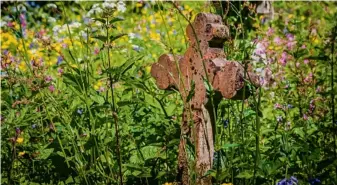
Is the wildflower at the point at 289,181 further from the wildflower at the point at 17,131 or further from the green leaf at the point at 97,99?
the wildflower at the point at 17,131

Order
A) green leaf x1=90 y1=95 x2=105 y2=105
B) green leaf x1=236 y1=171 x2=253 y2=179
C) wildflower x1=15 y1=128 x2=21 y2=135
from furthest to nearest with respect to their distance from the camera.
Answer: wildflower x1=15 y1=128 x2=21 y2=135
green leaf x1=90 y1=95 x2=105 y2=105
green leaf x1=236 y1=171 x2=253 y2=179

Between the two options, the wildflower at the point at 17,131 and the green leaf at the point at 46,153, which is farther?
the wildflower at the point at 17,131

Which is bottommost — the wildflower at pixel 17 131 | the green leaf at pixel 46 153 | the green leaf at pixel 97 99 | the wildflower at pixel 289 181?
the wildflower at pixel 289 181

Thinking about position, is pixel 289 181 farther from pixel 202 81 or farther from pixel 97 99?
pixel 97 99

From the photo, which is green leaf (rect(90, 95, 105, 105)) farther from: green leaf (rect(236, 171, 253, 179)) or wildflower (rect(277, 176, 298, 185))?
wildflower (rect(277, 176, 298, 185))

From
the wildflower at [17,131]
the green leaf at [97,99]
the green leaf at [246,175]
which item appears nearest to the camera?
the green leaf at [246,175]

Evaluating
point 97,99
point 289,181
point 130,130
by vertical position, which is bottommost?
point 289,181

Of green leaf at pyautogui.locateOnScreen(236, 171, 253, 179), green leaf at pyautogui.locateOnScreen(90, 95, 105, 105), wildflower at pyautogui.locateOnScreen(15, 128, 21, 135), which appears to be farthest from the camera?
wildflower at pyautogui.locateOnScreen(15, 128, 21, 135)

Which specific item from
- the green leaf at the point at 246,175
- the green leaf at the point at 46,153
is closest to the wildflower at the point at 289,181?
the green leaf at the point at 246,175

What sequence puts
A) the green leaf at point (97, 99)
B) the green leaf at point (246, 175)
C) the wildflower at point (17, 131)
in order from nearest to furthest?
1. the green leaf at point (246, 175)
2. the green leaf at point (97, 99)
3. the wildflower at point (17, 131)

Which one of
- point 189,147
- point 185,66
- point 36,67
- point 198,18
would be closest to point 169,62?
point 185,66

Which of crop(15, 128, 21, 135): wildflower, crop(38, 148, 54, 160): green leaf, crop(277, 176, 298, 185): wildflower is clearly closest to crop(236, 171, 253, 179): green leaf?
crop(277, 176, 298, 185): wildflower

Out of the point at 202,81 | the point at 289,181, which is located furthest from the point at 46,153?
the point at 289,181

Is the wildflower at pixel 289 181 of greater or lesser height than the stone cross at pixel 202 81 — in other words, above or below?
below
